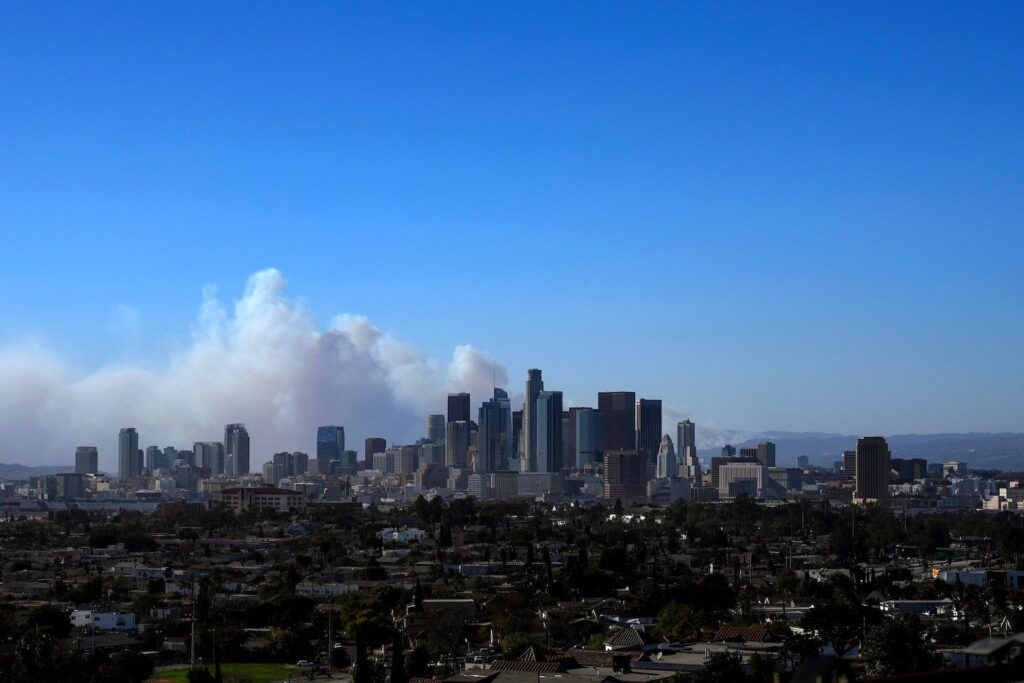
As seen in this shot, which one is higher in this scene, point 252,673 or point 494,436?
point 494,436

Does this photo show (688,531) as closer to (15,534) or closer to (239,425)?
(15,534)

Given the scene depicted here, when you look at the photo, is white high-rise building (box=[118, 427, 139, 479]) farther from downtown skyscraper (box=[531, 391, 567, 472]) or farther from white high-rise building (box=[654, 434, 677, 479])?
white high-rise building (box=[654, 434, 677, 479])

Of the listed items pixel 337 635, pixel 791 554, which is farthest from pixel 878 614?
pixel 791 554

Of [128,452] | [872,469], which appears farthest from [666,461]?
[128,452]

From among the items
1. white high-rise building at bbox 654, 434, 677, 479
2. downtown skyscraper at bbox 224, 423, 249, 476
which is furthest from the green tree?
downtown skyscraper at bbox 224, 423, 249, 476

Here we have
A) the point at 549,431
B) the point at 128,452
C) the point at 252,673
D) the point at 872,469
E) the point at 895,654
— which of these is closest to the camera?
the point at 895,654

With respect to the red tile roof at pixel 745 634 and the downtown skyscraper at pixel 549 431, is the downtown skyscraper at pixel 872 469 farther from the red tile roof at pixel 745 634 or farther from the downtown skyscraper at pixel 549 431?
the red tile roof at pixel 745 634

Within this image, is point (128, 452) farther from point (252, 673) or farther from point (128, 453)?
point (252, 673)

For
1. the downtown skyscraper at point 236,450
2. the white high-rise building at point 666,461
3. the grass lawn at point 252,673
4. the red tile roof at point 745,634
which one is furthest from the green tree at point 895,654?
the downtown skyscraper at point 236,450
